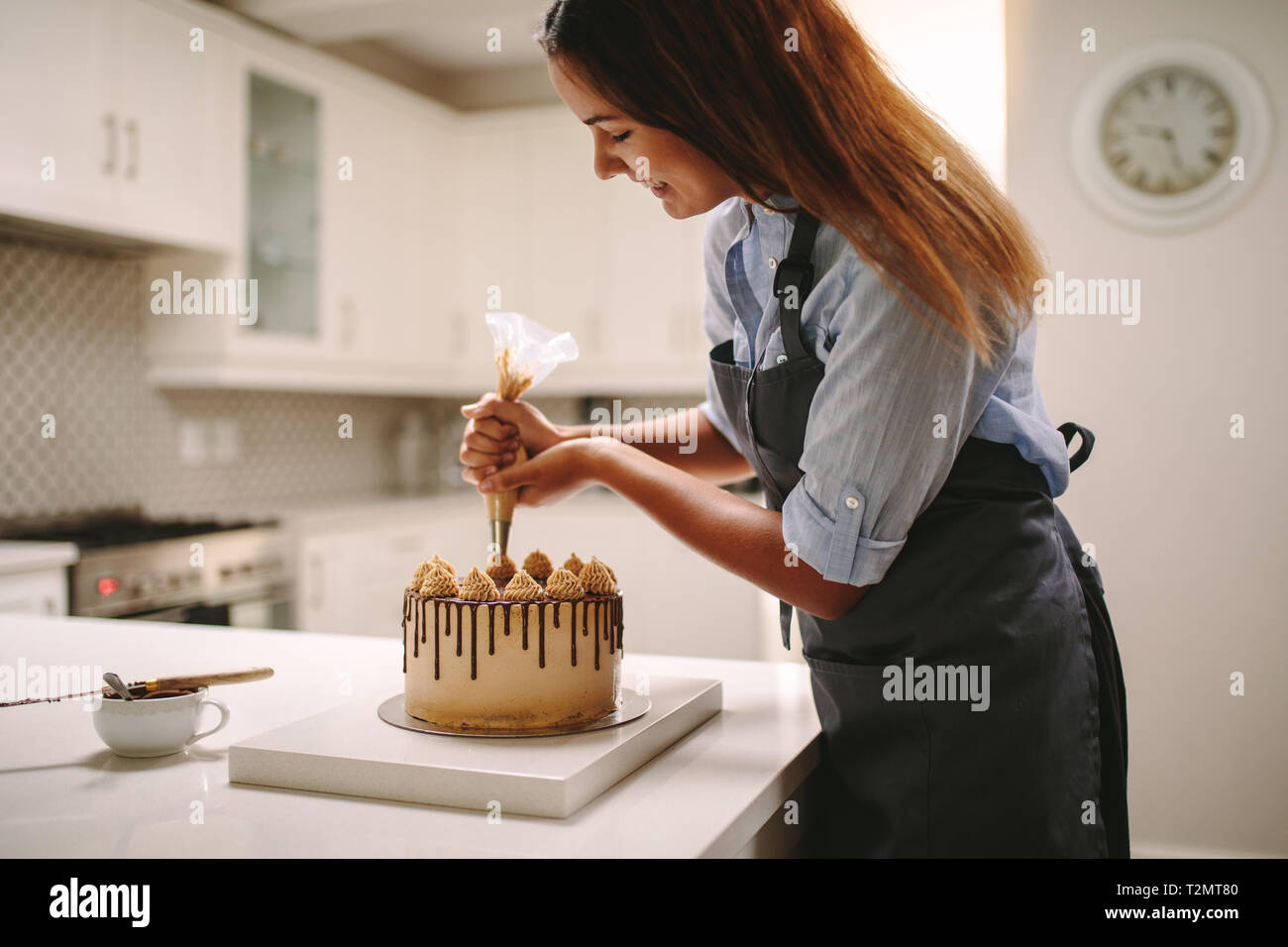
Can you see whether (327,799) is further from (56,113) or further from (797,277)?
(56,113)

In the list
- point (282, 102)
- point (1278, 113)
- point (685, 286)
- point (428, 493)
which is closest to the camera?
point (1278, 113)

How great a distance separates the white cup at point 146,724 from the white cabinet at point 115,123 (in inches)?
78.5

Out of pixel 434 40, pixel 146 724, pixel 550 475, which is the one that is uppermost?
pixel 434 40

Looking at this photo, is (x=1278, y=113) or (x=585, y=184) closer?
(x=1278, y=113)

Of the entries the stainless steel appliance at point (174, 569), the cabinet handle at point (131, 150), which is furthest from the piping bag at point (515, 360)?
the cabinet handle at point (131, 150)

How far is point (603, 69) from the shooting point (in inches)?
37.6

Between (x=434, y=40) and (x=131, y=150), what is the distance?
67.0 inches

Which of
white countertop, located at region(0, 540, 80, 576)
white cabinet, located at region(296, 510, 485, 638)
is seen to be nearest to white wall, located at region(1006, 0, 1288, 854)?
white cabinet, located at region(296, 510, 485, 638)

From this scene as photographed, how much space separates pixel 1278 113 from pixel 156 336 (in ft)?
10.6

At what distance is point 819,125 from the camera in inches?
35.3

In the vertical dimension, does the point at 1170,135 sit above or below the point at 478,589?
above

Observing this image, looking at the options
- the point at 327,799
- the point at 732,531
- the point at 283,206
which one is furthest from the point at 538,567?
the point at 283,206
